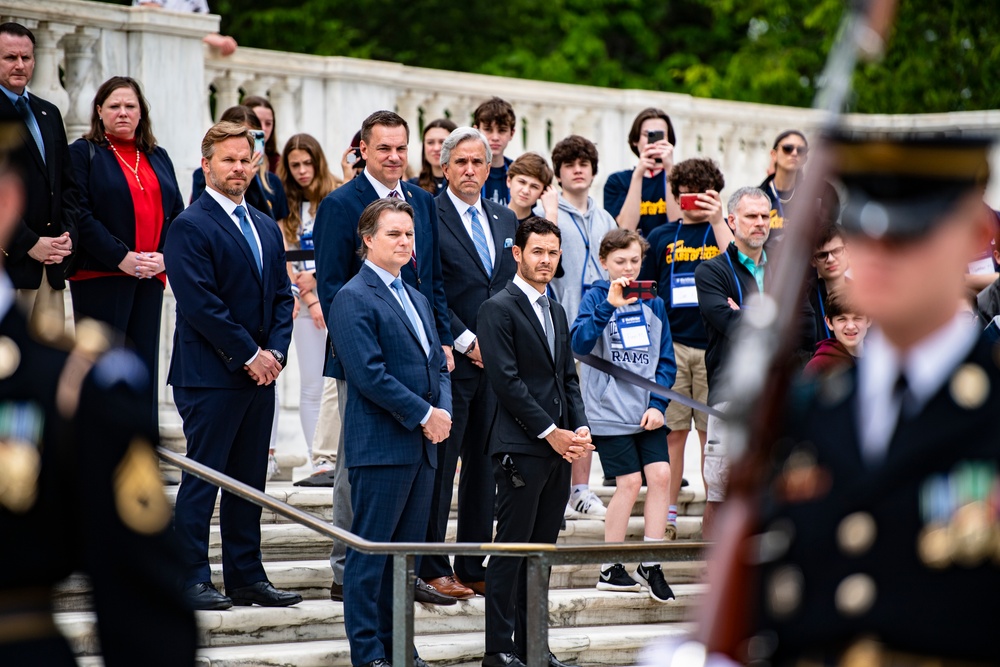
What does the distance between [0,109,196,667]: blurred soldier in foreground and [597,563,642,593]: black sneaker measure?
5340 mm

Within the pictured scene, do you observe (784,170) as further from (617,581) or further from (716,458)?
(617,581)

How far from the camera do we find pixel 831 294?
23.8 feet

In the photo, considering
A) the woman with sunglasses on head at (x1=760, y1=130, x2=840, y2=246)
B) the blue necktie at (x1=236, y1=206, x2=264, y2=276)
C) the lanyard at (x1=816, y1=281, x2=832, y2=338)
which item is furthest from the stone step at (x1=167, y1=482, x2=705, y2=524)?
the woman with sunglasses on head at (x1=760, y1=130, x2=840, y2=246)

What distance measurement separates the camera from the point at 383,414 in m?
6.35

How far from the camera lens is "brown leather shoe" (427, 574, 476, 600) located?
23.3ft

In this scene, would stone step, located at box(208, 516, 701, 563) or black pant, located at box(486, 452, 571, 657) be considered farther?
stone step, located at box(208, 516, 701, 563)

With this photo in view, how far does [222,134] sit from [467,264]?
1.45 m

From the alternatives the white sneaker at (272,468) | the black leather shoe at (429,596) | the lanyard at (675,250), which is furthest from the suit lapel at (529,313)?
the white sneaker at (272,468)

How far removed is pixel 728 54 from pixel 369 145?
15421mm

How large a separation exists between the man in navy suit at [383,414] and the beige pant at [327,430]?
1345mm

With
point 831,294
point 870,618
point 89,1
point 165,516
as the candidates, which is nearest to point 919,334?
point 870,618

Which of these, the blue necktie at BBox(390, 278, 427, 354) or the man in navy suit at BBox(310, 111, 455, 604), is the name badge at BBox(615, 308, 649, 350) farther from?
the blue necktie at BBox(390, 278, 427, 354)

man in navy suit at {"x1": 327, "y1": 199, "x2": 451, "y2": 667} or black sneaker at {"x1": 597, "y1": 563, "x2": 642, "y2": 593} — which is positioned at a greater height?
man in navy suit at {"x1": 327, "y1": 199, "x2": 451, "y2": 667}

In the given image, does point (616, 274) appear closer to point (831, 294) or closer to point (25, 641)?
point (831, 294)
